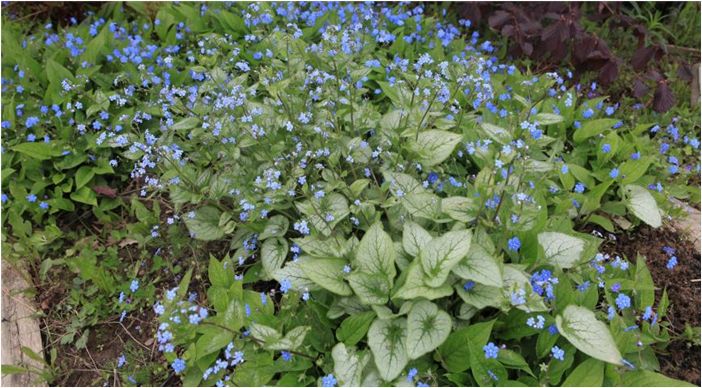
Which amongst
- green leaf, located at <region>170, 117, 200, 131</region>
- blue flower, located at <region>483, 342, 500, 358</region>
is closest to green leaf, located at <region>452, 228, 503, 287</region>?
blue flower, located at <region>483, 342, 500, 358</region>

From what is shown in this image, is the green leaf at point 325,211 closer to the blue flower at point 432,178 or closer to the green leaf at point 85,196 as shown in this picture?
the blue flower at point 432,178

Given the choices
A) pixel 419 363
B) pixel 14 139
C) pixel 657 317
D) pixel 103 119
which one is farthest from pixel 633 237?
pixel 14 139

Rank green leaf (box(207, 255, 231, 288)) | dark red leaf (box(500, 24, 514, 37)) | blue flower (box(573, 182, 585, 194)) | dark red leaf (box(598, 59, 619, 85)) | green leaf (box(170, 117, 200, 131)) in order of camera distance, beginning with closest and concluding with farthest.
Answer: green leaf (box(207, 255, 231, 288)) < green leaf (box(170, 117, 200, 131)) < blue flower (box(573, 182, 585, 194)) < dark red leaf (box(598, 59, 619, 85)) < dark red leaf (box(500, 24, 514, 37))

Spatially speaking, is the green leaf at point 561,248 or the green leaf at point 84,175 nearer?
the green leaf at point 561,248

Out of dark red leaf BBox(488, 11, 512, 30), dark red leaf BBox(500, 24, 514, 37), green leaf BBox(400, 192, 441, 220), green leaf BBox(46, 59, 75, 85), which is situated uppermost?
dark red leaf BBox(488, 11, 512, 30)

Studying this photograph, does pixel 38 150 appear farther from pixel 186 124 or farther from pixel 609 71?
pixel 609 71

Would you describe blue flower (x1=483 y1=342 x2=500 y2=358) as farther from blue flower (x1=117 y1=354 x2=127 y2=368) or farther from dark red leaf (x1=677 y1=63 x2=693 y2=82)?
dark red leaf (x1=677 y1=63 x2=693 y2=82)

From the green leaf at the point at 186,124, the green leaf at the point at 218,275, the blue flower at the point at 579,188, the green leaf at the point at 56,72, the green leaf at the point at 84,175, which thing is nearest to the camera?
the green leaf at the point at 218,275

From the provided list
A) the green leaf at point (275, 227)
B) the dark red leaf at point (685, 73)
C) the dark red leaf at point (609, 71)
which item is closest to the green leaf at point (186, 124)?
the green leaf at point (275, 227)
